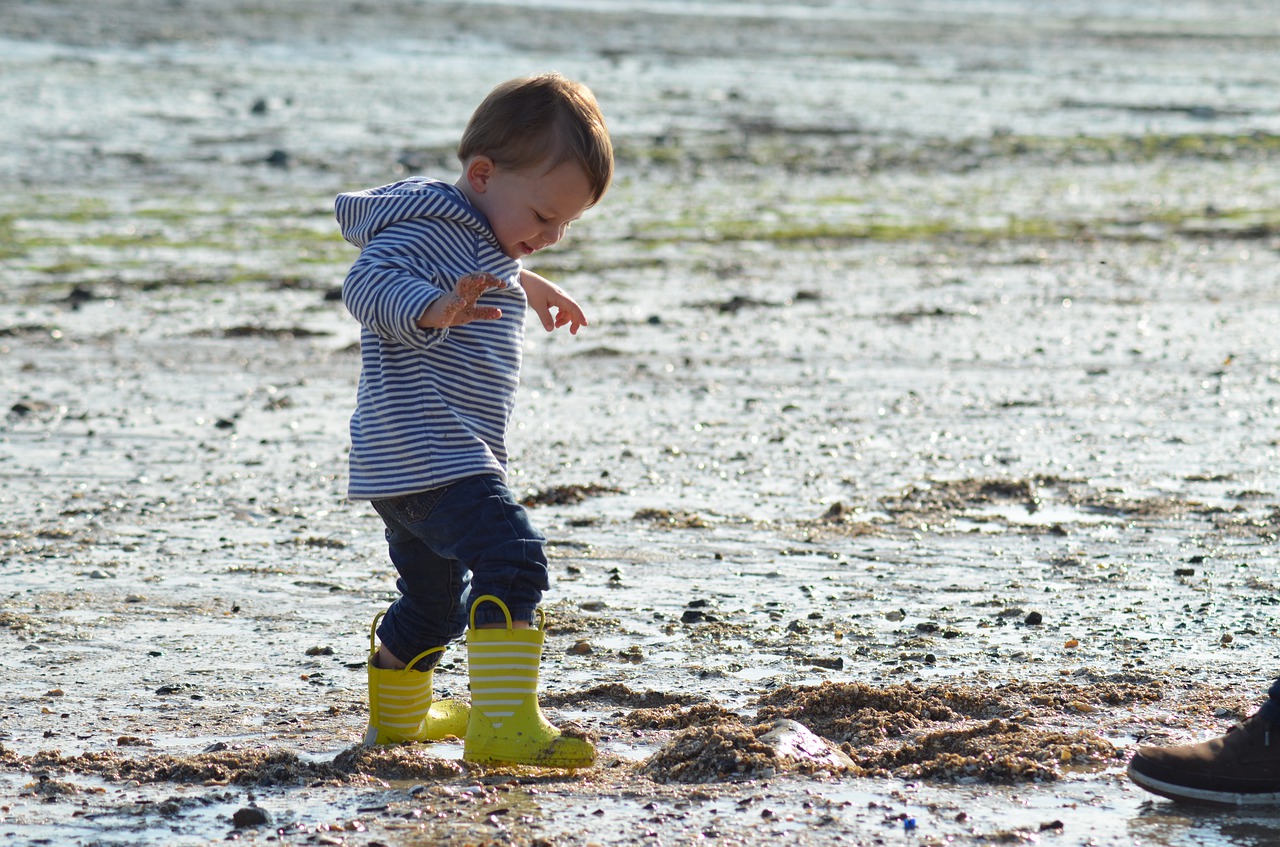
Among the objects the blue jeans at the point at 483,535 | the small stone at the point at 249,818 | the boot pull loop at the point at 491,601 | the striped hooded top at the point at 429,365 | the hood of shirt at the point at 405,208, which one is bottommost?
the small stone at the point at 249,818

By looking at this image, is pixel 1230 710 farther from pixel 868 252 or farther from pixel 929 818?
pixel 868 252

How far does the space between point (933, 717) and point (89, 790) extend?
1.86m

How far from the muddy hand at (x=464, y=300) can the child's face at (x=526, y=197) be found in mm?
320

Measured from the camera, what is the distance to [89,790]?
11.4 ft

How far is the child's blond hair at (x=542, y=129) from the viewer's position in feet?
12.0

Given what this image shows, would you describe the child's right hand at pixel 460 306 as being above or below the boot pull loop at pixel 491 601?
above

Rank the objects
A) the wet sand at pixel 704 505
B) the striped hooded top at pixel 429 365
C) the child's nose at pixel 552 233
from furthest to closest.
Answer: the child's nose at pixel 552 233
the striped hooded top at pixel 429 365
the wet sand at pixel 704 505

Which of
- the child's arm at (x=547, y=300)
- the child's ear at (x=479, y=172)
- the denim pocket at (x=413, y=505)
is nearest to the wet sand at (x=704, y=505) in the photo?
the denim pocket at (x=413, y=505)

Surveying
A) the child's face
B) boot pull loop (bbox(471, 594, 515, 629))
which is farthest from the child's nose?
boot pull loop (bbox(471, 594, 515, 629))

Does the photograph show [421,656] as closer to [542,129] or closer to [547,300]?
[547,300]

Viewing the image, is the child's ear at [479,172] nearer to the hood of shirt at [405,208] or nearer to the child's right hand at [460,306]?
the hood of shirt at [405,208]

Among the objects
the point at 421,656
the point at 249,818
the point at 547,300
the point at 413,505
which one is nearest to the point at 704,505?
the point at 547,300

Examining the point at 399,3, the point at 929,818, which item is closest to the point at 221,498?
the point at 929,818

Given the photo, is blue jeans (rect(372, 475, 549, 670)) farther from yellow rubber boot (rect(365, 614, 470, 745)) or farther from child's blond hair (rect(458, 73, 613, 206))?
child's blond hair (rect(458, 73, 613, 206))
